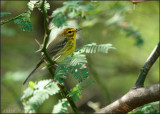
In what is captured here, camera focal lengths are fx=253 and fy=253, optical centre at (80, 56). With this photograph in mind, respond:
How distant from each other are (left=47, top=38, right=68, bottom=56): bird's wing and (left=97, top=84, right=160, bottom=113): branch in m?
1.29

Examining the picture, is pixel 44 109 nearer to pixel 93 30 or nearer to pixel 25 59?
pixel 25 59

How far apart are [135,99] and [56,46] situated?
1593 millimetres

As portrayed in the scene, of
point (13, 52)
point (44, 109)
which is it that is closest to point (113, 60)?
point (44, 109)

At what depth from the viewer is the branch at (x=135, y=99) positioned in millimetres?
1840

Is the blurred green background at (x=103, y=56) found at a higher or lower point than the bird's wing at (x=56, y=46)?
lower

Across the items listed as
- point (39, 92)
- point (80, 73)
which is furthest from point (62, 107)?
point (80, 73)

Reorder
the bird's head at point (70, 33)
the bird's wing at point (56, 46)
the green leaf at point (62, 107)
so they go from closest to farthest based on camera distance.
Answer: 1. the green leaf at point (62, 107)
2. the bird's wing at point (56, 46)
3. the bird's head at point (70, 33)

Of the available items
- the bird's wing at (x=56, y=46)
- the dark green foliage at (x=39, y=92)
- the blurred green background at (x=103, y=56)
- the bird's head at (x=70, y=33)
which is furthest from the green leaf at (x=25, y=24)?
the blurred green background at (x=103, y=56)

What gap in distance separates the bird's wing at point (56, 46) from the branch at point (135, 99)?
1285 mm

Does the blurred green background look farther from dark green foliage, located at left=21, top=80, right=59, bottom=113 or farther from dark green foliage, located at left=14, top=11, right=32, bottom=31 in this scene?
dark green foliage, located at left=14, top=11, right=32, bottom=31

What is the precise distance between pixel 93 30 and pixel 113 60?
834 millimetres

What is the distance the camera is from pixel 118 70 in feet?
16.8

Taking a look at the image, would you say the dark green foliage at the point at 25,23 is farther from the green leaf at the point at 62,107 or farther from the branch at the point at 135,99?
the branch at the point at 135,99

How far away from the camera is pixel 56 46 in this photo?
10.8 ft
